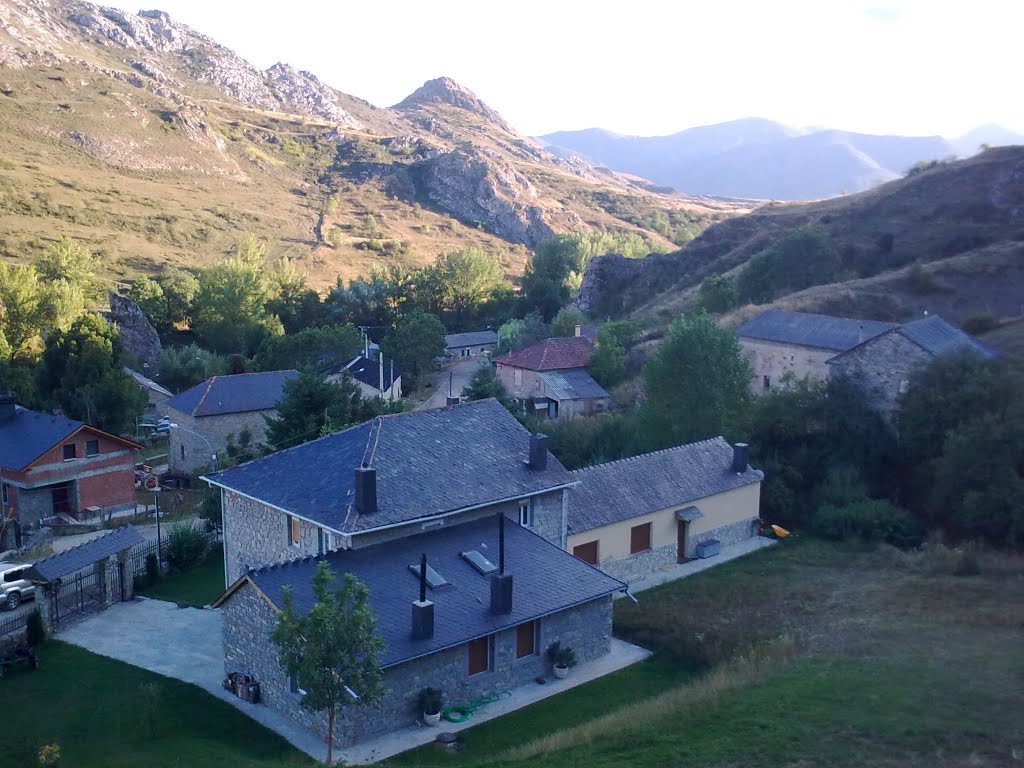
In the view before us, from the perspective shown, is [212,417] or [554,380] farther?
[554,380]

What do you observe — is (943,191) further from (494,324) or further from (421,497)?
(421,497)

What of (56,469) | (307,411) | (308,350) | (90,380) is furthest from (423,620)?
(308,350)

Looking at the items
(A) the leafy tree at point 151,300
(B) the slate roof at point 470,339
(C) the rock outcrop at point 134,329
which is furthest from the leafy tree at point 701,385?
(A) the leafy tree at point 151,300

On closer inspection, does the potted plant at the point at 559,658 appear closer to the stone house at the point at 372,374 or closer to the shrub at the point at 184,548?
the shrub at the point at 184,548

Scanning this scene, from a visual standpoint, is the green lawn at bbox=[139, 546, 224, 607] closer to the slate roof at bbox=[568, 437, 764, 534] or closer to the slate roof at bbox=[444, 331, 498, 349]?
the slate roof at bbox=[568, 437, 764, 534]

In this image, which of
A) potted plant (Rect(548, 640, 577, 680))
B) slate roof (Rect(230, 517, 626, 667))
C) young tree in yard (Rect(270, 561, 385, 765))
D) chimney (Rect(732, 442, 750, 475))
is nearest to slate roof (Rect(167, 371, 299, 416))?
chimney (Rect(732, 442, 750, 475))

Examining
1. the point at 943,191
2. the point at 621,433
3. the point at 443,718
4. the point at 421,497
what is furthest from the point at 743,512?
the point at 943,191

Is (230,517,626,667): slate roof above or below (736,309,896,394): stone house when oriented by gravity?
below

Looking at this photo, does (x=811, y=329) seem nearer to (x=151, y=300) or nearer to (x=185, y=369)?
(x=185, y=369)
